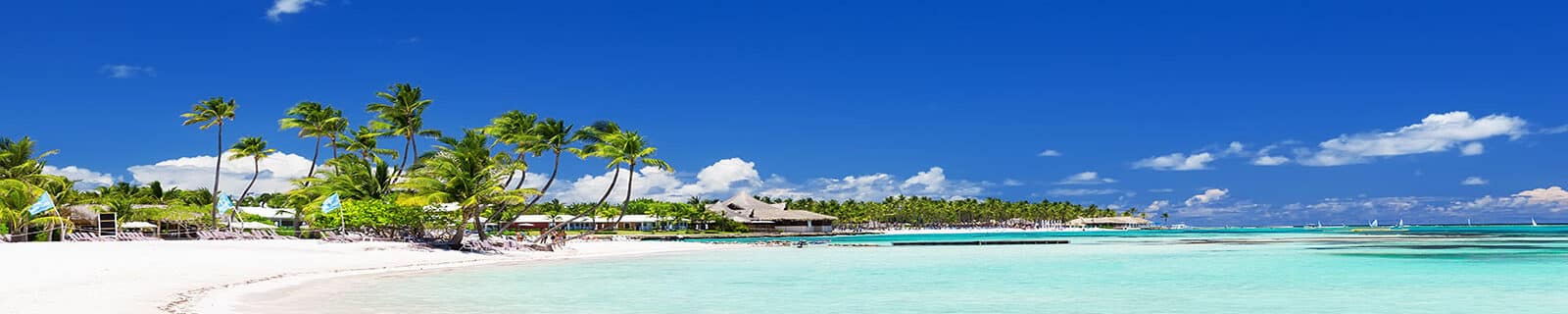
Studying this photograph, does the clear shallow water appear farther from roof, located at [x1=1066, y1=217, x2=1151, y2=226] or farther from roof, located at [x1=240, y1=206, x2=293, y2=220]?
roof, located at [x1=1066, y1=217, x2=1151, y2=226]

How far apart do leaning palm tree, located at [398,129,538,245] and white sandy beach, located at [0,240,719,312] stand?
197 centimetres

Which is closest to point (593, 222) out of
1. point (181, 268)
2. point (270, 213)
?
point (270, 213)

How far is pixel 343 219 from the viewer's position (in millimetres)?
44656

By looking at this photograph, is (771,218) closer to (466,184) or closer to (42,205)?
(466,184)

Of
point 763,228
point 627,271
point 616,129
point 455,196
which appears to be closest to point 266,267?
point 627,271

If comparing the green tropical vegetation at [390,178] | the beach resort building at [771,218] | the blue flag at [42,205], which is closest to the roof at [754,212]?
the beach resort building at [771,218]

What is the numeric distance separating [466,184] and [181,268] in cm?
1536

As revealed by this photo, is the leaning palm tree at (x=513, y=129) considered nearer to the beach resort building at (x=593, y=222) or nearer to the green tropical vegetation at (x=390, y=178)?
the green tropical vegetation at (x=390, y=178)

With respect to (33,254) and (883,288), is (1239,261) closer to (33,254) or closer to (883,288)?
(883,288)

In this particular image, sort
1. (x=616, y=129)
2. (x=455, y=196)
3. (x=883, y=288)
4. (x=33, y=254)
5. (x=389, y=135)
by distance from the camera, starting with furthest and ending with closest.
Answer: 1. (x=389, y=135)
2. (x=616, y=129)
3. (x=455, y=196)
4. (x=33, y=254)
5. (x=883, y=288)

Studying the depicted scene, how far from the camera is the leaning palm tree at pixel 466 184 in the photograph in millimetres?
39688

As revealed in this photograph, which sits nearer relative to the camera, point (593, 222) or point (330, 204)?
point (330, 204)

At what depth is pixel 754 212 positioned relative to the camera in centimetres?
10600

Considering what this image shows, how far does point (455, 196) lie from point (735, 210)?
69061mm
